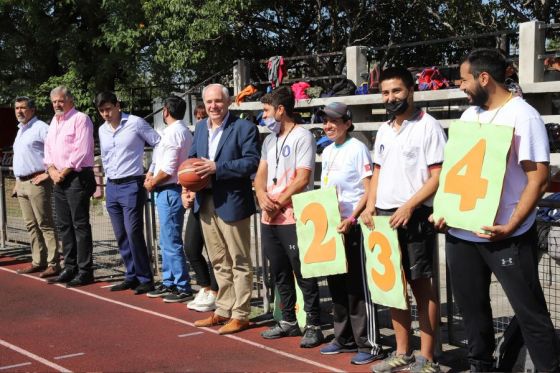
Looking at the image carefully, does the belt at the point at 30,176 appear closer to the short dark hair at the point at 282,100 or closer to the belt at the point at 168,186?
the belt at the point at 168,186

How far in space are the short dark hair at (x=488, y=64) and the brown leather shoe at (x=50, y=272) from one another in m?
6.74

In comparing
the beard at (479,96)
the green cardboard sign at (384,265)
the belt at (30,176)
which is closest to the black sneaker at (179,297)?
the belt at (30,176)

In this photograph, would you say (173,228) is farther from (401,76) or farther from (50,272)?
(401,76)

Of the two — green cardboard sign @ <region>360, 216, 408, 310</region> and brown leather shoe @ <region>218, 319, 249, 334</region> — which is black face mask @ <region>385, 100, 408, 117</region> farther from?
brown leather shoe @ <region>218, 319, 249, 334</region>

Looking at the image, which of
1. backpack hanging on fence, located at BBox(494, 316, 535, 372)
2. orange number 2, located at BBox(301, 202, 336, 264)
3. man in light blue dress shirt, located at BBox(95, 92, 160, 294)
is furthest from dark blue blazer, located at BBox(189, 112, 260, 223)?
backpack hanging on fence, located at BBox(494, 316, 535, 372)

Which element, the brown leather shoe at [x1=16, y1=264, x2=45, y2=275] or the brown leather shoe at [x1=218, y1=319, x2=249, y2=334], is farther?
the brown leather shoe at [x1=16, y1=264, x2=45, y2=275]

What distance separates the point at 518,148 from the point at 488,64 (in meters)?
0.54

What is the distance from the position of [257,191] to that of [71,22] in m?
20.3

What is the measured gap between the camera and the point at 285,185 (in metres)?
6.38

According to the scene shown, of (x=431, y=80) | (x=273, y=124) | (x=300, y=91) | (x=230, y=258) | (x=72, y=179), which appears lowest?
(x=230, y=258)

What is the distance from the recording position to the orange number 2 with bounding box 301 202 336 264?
5961 millimetres

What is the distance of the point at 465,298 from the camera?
478 centimetres

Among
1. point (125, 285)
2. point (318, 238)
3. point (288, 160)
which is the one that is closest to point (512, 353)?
point (318, 238)

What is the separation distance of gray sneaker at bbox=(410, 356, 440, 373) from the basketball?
2.48 m
